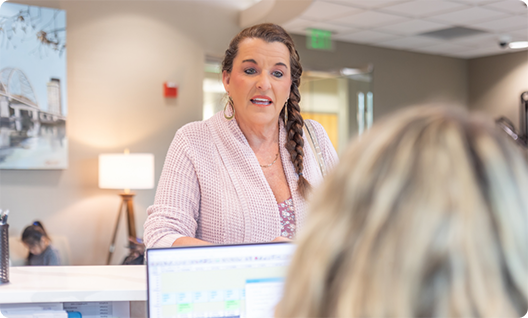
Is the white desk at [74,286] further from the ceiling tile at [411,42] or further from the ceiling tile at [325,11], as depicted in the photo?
the ceiling tile at [411,42]

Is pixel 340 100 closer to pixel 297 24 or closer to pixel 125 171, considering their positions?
pixel 297 24

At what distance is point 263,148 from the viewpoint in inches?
61.8

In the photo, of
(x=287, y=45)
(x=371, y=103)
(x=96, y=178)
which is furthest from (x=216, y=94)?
(x=287, y=45)

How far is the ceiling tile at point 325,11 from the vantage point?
5.04 meters

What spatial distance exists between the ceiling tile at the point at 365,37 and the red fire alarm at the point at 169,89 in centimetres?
245

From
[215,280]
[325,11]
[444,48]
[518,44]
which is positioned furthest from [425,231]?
[444,48]

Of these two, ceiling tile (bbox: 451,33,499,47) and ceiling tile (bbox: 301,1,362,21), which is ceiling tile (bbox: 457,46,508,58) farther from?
ceiling tile (bbox: 301,1,362,21)

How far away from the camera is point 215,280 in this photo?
3.32ft

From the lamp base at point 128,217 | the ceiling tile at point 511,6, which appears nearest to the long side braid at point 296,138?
the lamp base at point 128,217

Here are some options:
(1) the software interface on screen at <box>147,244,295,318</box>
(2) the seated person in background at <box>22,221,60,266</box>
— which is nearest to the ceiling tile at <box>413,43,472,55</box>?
(2) the seated person in background at <box>22,221,60,266</box>

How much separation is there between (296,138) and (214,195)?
34 cm

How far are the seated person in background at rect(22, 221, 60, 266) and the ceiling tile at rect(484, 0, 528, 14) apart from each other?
4.58 meters

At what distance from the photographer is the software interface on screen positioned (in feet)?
3.22

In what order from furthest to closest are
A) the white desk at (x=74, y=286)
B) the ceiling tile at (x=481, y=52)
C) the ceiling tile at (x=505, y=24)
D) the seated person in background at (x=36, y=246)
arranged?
the ceiling tile at (x=481, y=52) → the ceiling tile at (x=505, y=24) → the seated person in background at (x=36, y=246) → the white desk at (x=74, y=286)
